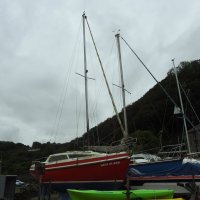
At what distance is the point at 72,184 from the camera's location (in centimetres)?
1966

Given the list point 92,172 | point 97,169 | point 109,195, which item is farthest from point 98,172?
point 109,195

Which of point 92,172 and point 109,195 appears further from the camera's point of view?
point 92,172

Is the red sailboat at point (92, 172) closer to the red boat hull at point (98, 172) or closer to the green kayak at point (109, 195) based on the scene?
the red boat hull at point (98, 172)

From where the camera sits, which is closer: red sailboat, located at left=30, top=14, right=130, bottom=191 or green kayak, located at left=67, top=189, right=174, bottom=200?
green kayak, located at left=67, top=189, right=174, bottom=200

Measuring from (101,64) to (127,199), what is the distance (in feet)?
46.8

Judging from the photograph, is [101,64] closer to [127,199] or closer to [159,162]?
[159,162]

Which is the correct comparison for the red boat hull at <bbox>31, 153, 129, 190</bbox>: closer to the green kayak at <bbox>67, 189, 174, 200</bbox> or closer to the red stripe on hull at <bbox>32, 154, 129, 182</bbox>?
the red stripe on hull at <bbox>32, 154, 129, 182</bbox>

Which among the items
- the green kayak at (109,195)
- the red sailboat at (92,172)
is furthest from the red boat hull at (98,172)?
the green kayak at (109,195)

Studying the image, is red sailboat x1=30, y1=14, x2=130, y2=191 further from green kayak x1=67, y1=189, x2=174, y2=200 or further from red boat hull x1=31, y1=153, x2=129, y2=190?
green kayak x1=67, y1=189, x2=174, y2=200

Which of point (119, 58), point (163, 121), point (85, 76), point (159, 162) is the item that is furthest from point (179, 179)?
point (163, 121)

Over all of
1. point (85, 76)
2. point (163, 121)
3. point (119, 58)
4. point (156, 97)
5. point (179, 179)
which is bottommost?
point (179, 179)

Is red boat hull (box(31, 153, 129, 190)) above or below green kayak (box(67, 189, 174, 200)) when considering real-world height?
above

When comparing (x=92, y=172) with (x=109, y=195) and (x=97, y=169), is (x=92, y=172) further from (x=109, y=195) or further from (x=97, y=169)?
(x=109, y=195)

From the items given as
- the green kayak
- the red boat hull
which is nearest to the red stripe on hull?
the red boat hull
